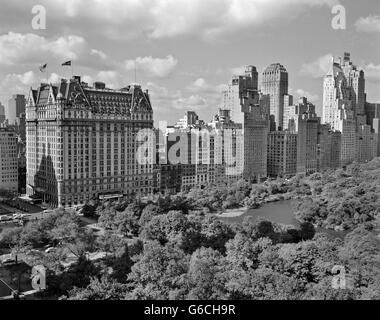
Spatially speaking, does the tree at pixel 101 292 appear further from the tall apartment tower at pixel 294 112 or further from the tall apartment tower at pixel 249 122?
the tall apartment tower at pixel 294 112

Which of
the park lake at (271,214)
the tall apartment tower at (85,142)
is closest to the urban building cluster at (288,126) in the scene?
the tall apartment tower at (85,142)

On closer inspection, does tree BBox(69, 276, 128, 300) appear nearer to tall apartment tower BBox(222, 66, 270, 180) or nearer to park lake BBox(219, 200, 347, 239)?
park lake BBox(219, 200, 347, 239)

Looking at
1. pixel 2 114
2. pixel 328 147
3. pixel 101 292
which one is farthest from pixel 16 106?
pixel 101 292

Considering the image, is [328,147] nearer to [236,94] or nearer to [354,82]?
[354,82]

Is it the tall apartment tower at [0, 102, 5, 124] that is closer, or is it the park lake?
the park lake

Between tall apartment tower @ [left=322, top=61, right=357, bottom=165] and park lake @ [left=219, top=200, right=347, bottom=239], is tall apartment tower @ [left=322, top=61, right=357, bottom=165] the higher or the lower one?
the higher one

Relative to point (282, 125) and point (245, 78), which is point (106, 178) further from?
point (282, 125)

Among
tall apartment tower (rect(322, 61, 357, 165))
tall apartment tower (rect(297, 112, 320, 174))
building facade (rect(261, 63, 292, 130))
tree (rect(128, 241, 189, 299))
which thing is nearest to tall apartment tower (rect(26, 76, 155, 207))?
tree (rect(128, 241, 189, 299))
